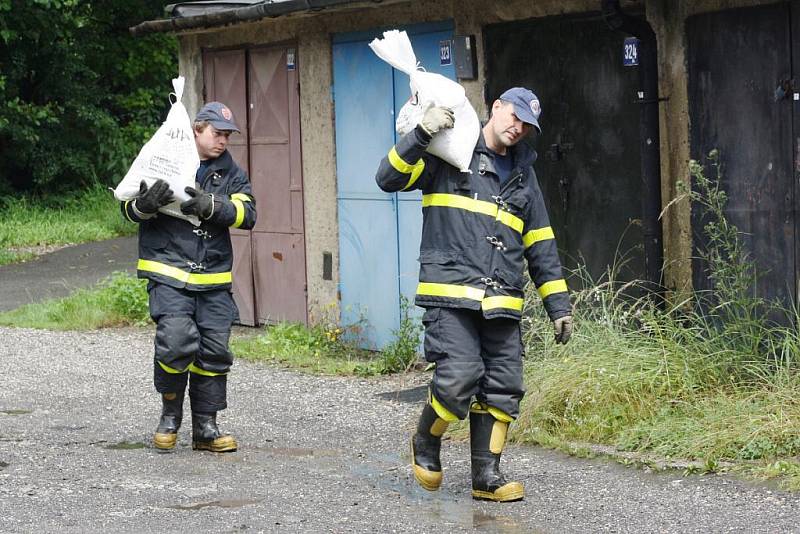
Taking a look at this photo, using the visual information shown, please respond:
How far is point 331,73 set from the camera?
35.2ft

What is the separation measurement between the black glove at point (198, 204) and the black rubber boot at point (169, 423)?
1.00m

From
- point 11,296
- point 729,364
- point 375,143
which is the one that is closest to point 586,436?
point 729,364

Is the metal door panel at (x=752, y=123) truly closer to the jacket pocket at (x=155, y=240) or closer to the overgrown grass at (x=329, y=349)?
the overgrown grass at (x=329, y=349)

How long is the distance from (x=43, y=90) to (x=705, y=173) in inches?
671

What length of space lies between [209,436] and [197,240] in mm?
1045

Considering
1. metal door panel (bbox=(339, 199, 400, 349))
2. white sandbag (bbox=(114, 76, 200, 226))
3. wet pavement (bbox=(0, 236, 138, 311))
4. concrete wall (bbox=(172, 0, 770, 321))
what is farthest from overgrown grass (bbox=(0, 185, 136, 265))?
white sandbag (bbox=(114, 76, 200, 226))

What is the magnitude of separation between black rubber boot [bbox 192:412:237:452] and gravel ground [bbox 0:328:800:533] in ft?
0.22

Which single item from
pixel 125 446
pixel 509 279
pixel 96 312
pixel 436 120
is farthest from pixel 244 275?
pixel 436 120

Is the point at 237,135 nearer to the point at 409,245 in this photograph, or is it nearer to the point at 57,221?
the point at 409,245

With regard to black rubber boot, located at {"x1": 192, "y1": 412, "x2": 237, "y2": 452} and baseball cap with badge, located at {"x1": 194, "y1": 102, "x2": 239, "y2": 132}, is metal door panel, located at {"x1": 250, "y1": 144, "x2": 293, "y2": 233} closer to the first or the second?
baseball cap with badge, located at {"x1": 194, "y1": 102, "x2": 239, "y2": 132}

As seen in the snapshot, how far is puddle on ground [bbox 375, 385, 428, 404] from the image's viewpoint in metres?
8.47

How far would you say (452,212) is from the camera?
19.1 feet

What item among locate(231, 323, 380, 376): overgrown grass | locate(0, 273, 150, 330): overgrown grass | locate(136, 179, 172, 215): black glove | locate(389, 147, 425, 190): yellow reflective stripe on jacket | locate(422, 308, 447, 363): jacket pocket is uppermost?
locate(389, 147, 425, 190): yellow reflective stripe on jacket

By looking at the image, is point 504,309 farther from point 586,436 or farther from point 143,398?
point 143,398
